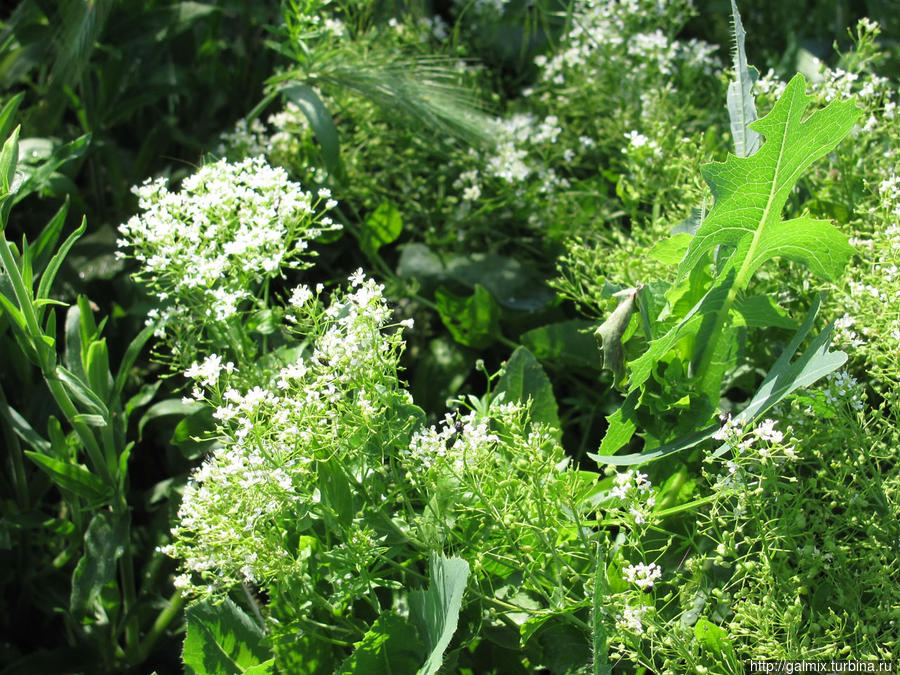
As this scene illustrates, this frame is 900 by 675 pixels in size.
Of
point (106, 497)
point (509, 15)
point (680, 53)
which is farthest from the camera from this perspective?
point (509, 15)

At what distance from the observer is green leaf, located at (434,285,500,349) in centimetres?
118

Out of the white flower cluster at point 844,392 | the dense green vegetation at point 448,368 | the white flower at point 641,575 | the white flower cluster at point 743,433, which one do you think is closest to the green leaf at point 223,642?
the dense green vegetation at point 448,368

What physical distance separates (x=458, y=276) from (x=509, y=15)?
2.17 ft

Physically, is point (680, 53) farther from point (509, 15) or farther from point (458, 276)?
point (458, 276)

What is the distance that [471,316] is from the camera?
1.19m

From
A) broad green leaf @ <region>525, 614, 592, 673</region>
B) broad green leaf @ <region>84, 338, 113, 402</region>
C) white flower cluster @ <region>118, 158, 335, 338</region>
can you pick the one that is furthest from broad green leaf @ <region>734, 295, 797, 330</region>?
broad green leaf @ <region>84, 338, 113, 402</region>

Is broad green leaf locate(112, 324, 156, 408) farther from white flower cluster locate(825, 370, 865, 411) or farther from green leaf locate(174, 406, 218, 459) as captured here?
white flower cluster locate(825, 370, 865, 411)

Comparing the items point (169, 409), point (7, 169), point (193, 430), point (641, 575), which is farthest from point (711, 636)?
point (7, 169)

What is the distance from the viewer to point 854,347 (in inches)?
32.6

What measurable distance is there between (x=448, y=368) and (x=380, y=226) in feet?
0.82

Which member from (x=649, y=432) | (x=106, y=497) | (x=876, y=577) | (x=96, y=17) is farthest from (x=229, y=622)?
(x=96, y=17)

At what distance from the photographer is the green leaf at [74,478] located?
868 mm

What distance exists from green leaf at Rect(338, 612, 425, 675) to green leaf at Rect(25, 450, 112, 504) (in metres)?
0.38

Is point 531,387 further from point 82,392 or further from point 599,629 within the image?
point 82,392
